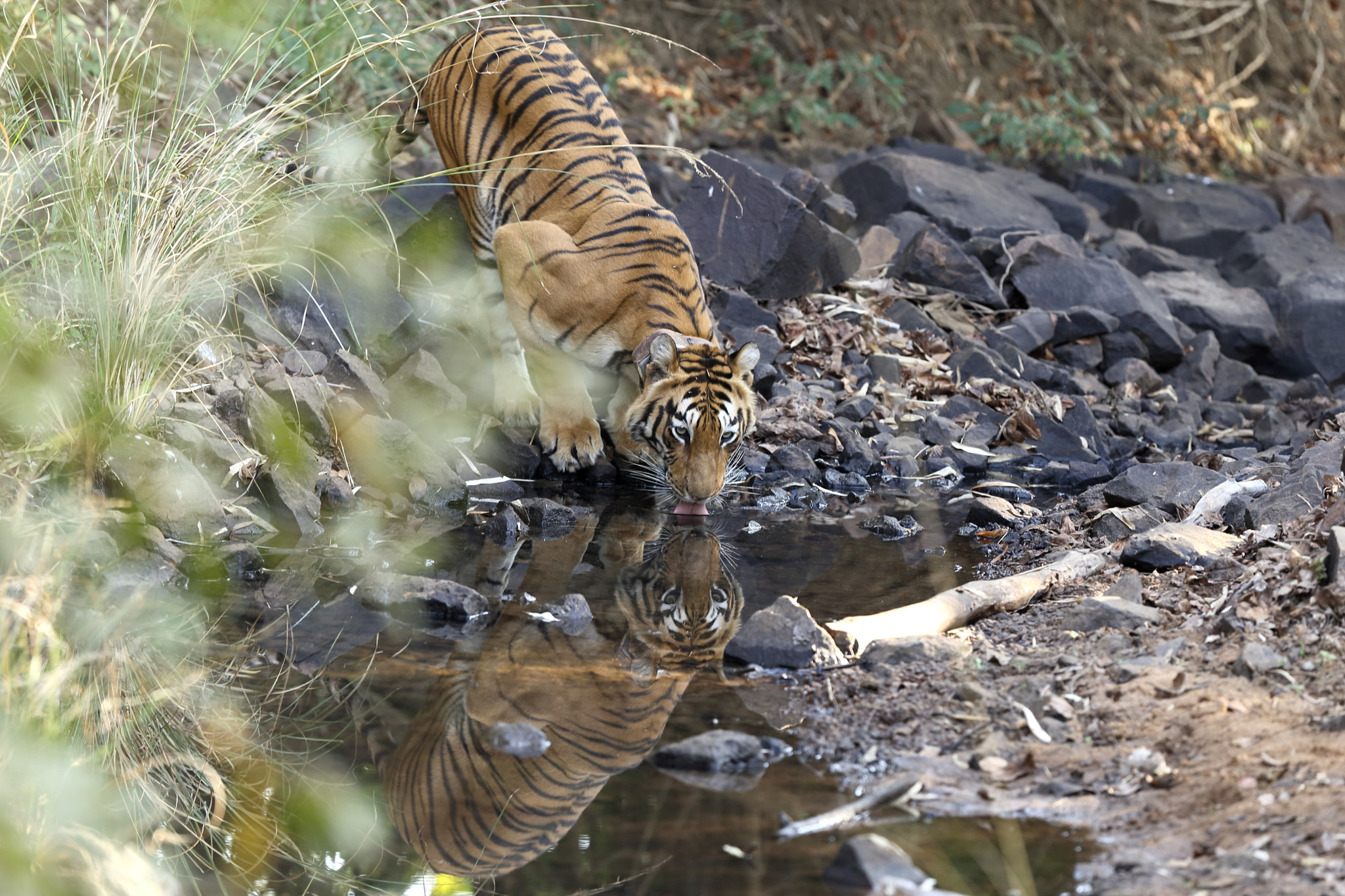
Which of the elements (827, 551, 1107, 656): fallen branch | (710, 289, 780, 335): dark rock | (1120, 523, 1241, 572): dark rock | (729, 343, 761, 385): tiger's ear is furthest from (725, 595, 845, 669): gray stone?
(710, 289, 780, 335): dark rock

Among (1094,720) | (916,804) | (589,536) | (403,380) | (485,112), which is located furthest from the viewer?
(485,112)

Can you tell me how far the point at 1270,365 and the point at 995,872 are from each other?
677 cm

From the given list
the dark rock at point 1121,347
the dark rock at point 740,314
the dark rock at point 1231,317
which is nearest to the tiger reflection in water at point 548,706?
the dark rock at point 740,314

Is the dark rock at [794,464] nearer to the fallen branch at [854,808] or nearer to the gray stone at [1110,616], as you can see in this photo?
the gray stone at [1110,616]

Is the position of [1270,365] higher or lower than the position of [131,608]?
lower

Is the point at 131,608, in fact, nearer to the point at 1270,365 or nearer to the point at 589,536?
the point at 589,536

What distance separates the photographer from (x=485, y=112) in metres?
5.64

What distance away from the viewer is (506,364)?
554 centimetres

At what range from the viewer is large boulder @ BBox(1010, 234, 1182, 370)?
721 cm

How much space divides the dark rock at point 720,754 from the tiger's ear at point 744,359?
2.34 meters

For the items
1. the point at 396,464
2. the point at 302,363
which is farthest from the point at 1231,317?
the point at 302,363

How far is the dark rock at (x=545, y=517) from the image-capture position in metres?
4.50

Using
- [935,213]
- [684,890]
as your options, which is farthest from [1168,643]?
[935,213]

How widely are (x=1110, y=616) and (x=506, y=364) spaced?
10.3ft
